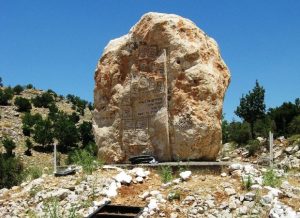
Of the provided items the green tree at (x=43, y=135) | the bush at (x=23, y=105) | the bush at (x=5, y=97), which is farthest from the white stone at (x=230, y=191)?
the bush at (x=5, y=97)

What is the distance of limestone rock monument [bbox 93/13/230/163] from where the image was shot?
12.1 meters

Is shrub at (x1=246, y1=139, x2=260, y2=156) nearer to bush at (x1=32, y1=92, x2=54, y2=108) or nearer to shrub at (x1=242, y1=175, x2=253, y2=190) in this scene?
shrub at (x1=242, y1=175, x2=253, y2=190)

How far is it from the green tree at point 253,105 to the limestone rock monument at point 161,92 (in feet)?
94.2

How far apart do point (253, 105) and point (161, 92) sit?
98.8 feet

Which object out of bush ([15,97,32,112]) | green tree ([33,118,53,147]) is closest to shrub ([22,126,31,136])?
green tree ([33,118,53,147])

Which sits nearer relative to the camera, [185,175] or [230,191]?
[230,191]

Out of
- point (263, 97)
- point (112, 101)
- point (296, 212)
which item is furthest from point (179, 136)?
point (263, 97)

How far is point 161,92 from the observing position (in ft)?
41.6

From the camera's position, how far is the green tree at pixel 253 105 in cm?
4138

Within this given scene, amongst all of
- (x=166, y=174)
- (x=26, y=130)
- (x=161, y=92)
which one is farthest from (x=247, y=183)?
(x=26, y=130)

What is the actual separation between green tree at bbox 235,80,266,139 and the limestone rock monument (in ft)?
94.2

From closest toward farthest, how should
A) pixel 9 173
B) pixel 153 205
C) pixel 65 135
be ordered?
pixel 153 205 < pixel 9 173 < pixel 65 135

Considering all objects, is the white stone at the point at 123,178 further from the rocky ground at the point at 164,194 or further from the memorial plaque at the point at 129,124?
the memorial plaque at the point at 129,124

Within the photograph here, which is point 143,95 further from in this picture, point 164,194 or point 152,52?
point 164,194
